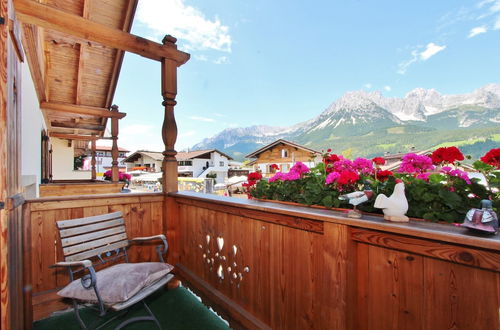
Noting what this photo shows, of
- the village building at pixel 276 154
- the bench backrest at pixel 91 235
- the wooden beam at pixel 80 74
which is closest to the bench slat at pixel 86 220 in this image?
the bench backrest at pixel 91 235

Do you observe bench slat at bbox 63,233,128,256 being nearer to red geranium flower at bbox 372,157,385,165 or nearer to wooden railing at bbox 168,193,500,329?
wooden railing at bbox 168,193,500,329

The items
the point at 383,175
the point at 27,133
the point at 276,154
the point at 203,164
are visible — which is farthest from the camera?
the point at 203,164

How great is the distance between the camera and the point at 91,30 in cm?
216

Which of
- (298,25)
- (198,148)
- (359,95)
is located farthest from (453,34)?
(198,148)

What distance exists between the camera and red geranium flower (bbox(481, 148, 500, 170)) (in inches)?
39.9

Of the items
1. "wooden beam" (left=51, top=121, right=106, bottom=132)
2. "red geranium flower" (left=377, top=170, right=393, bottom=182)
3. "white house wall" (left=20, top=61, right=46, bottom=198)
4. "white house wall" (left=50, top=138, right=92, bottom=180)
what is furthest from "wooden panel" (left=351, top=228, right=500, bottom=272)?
"white house wall" (left=50, top=138, right=92, bottom=180)

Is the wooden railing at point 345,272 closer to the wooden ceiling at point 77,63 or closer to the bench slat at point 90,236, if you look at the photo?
the bench slat at point 90,236

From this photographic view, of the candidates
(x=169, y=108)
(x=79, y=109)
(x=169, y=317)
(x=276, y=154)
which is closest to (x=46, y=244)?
(x=169, y=317)

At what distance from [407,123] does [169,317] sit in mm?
3870

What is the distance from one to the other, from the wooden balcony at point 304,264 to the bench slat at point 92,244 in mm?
268

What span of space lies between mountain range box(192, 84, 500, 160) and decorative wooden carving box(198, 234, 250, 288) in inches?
41.5

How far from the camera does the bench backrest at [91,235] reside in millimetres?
1797

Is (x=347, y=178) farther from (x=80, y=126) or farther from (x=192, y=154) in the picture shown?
(x=192, y=154)

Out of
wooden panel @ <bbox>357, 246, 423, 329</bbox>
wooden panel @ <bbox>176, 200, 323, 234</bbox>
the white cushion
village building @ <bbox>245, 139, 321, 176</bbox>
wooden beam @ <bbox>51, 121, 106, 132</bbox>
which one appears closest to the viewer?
wooden panel @ <bbox>357, 246, 423, 329</bbox>
